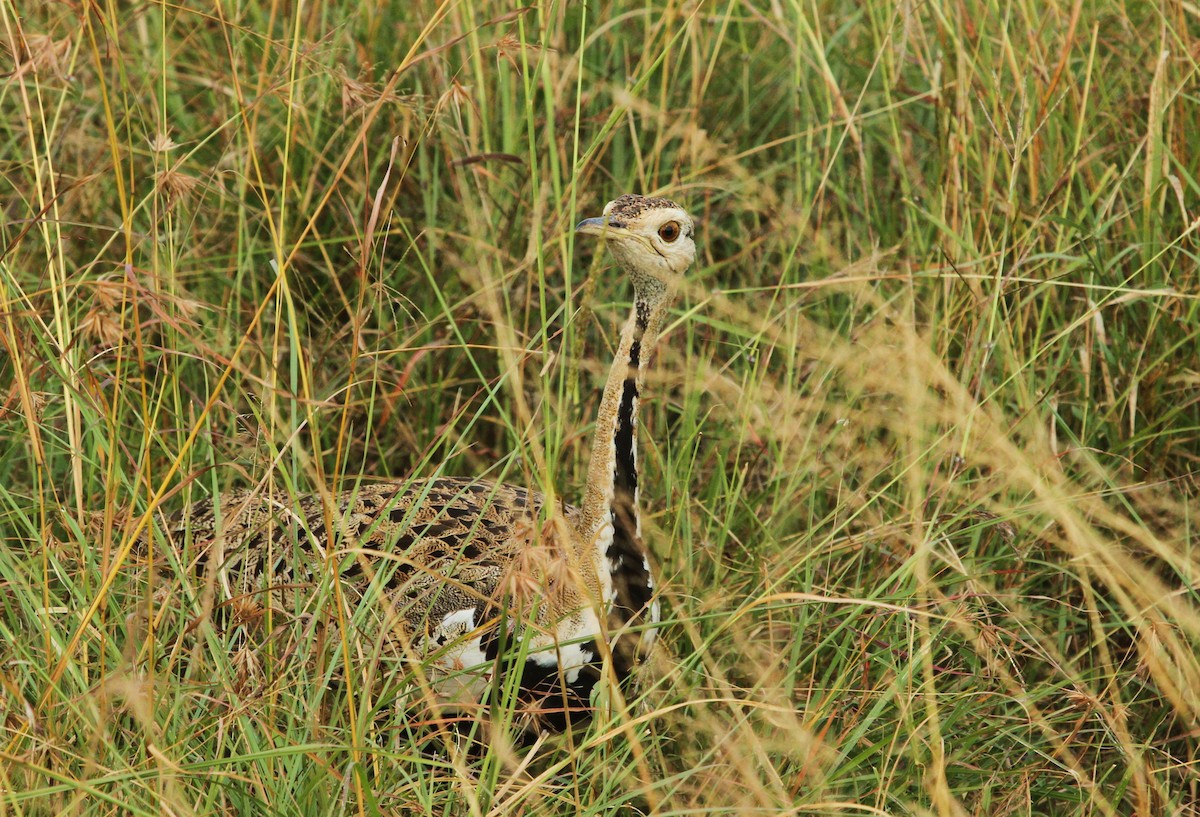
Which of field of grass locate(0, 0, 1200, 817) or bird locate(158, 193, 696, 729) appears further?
bird locate(158, 193, 696, 729)

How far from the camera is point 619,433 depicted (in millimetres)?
2617

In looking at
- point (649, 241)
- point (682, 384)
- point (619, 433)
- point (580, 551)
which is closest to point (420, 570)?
point (580, 551)

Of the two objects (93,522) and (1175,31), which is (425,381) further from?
A: (1175,31)

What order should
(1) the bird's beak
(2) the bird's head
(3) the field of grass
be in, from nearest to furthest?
(3) the field of grass, (1) the bird's beak, (2) the bird's head

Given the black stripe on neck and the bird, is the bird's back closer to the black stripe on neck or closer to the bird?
the bird

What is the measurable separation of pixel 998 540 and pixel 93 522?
5.88 feet

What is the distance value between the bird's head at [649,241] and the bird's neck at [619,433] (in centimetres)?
4

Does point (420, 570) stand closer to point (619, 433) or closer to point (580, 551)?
point (580, 551)

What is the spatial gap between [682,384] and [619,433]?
835mm

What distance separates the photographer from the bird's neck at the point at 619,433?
2.61 meters

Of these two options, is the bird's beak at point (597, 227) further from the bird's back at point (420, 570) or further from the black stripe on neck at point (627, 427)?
the bird's back at point (420, 570)

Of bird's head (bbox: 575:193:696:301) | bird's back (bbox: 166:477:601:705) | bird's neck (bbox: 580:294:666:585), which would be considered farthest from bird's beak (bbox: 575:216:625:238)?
bird's back (bbox: 166:477:601:705)

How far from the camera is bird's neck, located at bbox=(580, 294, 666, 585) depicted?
2.61 m

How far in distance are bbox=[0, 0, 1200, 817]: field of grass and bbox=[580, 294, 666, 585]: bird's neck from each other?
11 centimetres
